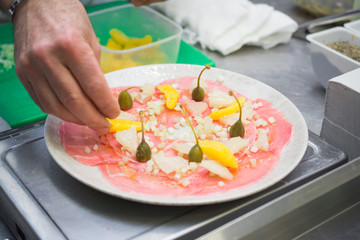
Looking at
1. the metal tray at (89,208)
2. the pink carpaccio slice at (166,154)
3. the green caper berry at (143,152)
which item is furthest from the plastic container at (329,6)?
the green caper berry at (143,152)

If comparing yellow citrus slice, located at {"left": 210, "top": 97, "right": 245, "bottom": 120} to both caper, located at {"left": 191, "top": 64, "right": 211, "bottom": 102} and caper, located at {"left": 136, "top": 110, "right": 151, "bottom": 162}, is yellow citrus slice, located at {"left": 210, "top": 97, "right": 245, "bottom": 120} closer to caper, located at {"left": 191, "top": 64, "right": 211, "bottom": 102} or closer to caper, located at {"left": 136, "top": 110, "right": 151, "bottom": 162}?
caper, located at {"left": 191, "top": 64, "right": 211, "bottom": 102}

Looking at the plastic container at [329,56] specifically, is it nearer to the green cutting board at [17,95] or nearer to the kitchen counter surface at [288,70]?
the kitchen counter surface at [288,70]

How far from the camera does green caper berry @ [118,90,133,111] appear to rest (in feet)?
3.84

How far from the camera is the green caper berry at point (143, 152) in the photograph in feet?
3.13

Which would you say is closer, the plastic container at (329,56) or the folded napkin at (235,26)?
the plastic container at (329,56)

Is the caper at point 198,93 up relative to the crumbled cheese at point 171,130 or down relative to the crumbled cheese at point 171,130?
up

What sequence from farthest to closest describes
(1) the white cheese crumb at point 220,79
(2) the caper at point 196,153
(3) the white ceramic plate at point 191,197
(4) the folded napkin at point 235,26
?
(4) the folded napkin at point 235,26, (1) the white cheese crumb at point 220,79, (2) the caper at point 196,153, (3) the white ceramic plate at point 191,197

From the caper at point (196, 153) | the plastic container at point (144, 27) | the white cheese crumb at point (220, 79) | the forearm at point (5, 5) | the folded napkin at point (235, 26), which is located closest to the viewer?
the caper at point (196, 153)

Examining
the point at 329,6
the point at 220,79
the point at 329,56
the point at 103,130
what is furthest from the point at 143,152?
the point at 329,6

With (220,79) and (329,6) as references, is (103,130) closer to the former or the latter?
(220,79)

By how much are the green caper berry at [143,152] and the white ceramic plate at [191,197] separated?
103mm

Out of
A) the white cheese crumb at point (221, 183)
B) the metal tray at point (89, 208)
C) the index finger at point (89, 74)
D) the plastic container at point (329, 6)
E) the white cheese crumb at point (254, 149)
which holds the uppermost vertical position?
the index finger at point (89, 74)

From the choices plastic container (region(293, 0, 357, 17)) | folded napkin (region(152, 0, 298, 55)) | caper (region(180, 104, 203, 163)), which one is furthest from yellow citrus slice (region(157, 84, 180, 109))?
plastic container (region(293, 0, 357, 17))

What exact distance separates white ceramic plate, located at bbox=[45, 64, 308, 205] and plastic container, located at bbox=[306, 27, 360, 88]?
320 millimetres
